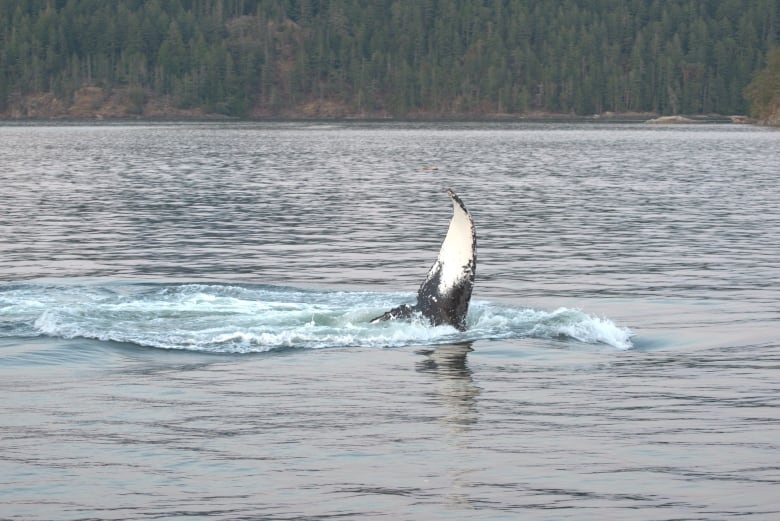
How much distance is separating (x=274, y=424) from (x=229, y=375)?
9.15 feet

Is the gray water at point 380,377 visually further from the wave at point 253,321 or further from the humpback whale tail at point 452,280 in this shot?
the humpback whale tail at point 452,280

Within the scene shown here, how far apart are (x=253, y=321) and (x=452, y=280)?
12.5ft

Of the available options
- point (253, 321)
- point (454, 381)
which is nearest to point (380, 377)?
point (454, 381)

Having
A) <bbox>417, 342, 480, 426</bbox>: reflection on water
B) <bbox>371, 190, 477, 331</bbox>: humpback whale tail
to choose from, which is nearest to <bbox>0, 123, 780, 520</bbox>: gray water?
<bbox>417, 342, 480, 426</bbox>: reflection on water

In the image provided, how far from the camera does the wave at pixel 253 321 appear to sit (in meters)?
19.9

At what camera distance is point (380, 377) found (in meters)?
17.5

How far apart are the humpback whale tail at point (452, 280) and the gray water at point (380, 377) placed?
323 millimetres

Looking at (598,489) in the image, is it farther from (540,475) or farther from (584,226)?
(584,226)

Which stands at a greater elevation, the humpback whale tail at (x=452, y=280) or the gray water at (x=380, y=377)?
the humpback whale tail at (x=452, y=280)

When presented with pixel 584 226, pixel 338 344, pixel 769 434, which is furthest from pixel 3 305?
pixel 584 226

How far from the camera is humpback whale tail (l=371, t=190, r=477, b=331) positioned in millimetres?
18125

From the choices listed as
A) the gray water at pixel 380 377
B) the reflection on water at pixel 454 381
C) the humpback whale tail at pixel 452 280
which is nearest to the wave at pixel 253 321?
the gray water at pixel 380 377

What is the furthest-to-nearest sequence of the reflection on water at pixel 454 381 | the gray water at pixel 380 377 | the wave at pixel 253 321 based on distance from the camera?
the wave at pixel 253 321
the reflection on water at pixel 454 381
the gray water at pixel 380 377

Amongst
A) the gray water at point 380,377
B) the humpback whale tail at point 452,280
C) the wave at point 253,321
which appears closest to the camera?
the gray water at point 380,377
